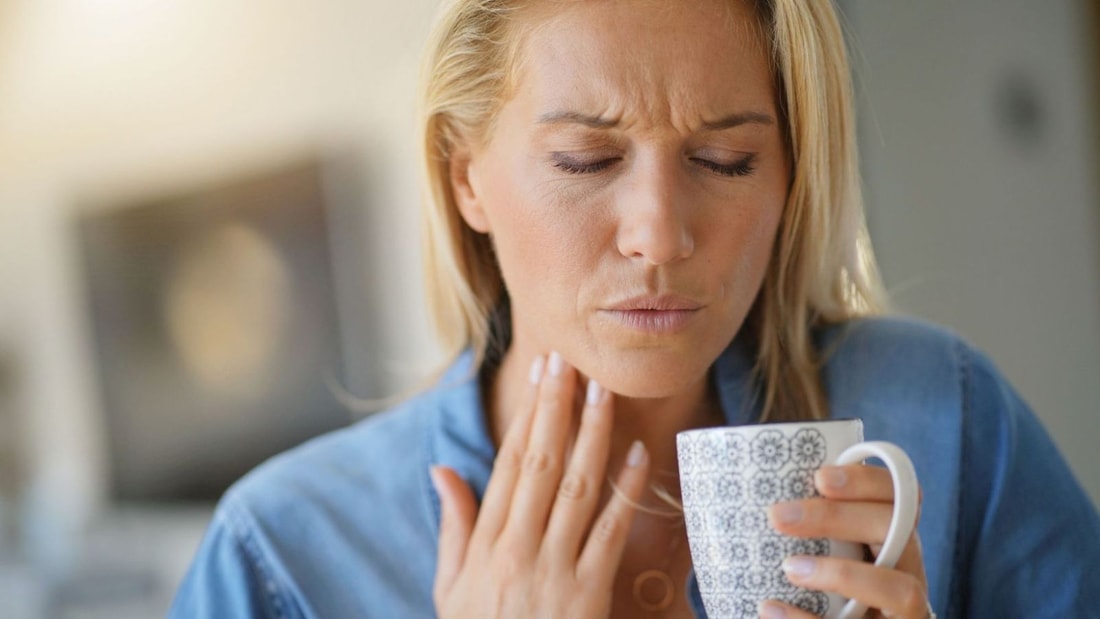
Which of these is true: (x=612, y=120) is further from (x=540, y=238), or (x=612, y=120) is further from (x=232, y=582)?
(x=232, y=582)

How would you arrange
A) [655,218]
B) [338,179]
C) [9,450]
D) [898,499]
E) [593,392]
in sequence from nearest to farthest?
[898,499] → [655,218] → [593,392] → [338,179] → [9,450]

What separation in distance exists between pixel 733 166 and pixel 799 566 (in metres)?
0.33

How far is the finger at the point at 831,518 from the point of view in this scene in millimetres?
667

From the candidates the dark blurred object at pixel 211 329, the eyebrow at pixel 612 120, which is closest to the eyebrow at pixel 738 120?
the eyebrow at pixel 612 120

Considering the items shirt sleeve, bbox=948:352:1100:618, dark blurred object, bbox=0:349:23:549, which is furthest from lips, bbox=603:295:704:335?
dark blurred object, bbox=0:349:23:549

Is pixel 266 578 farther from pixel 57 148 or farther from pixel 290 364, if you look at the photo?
pixel 57 148

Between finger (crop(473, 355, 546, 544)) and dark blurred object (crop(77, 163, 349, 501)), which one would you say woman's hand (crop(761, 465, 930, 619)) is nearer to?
finger (crop(473, 355, 546, 544))

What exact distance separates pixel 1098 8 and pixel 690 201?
1965mm

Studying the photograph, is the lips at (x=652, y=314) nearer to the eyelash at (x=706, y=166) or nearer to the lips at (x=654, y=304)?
the lips at (x=654, y=304)

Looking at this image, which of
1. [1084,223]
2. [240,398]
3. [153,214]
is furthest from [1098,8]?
[153,214]

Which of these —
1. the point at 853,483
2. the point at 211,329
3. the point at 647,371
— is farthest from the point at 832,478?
the point at 211,329

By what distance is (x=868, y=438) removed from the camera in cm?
100

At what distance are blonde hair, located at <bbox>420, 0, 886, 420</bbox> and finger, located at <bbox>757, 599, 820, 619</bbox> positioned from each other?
36 centimetres

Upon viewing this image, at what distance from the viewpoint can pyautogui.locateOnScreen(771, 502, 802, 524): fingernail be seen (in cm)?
67
